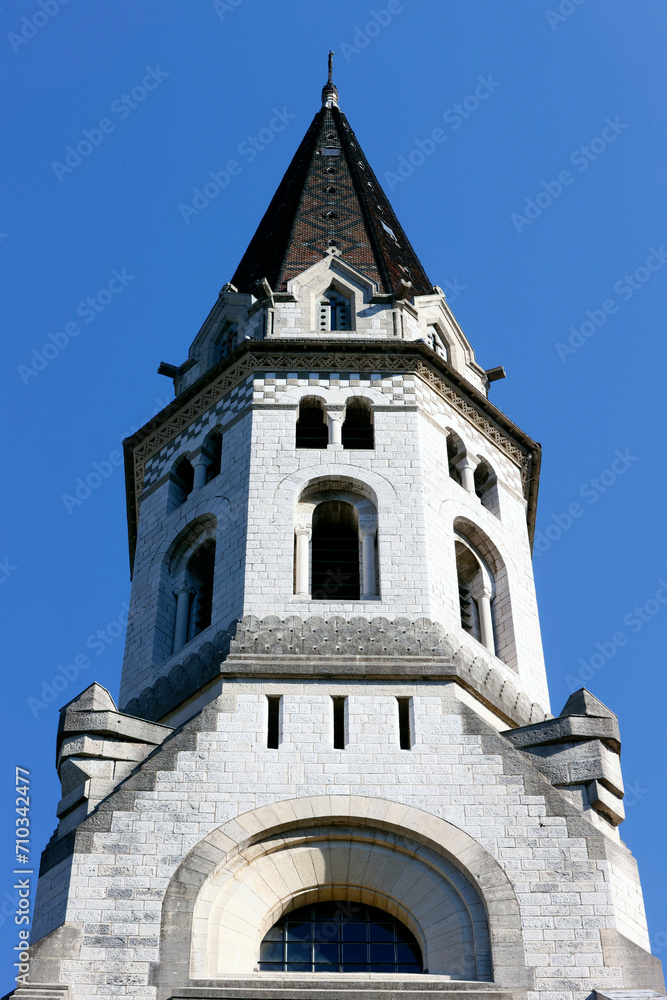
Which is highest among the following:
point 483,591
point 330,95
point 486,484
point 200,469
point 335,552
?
point 330,95

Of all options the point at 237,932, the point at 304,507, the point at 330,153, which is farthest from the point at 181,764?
the point at 330,153

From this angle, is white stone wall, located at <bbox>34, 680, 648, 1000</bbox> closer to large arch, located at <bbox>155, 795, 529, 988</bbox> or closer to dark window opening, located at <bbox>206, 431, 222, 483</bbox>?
large arch, located at <bbox>155, 795, 529, 988</bbox>

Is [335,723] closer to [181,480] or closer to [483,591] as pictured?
[483,591]

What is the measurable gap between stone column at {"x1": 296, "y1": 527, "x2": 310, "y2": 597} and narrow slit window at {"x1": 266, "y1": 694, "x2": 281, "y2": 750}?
3.26m

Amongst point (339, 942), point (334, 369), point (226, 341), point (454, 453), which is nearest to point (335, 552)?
point (454, 453)

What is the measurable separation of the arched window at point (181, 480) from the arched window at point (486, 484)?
638 cm

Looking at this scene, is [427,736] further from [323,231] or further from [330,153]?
[330,153]

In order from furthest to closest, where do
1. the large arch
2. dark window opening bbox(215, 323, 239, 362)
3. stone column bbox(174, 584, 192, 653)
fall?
dark window opening bbox(215, 323, 239, 362), stone column bbox(174, 584, 192, 653), the large arch

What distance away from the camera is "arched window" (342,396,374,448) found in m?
38.2

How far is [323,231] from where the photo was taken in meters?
44.8

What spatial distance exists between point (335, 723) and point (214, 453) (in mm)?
10220

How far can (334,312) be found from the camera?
1635 inches

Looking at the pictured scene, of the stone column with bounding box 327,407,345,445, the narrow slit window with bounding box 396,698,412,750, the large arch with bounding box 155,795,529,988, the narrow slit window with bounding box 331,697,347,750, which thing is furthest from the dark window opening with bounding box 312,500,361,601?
the large arch with bounding box 155,795,529,988

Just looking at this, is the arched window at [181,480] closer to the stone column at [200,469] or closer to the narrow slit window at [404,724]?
the stone column at [200,469]
